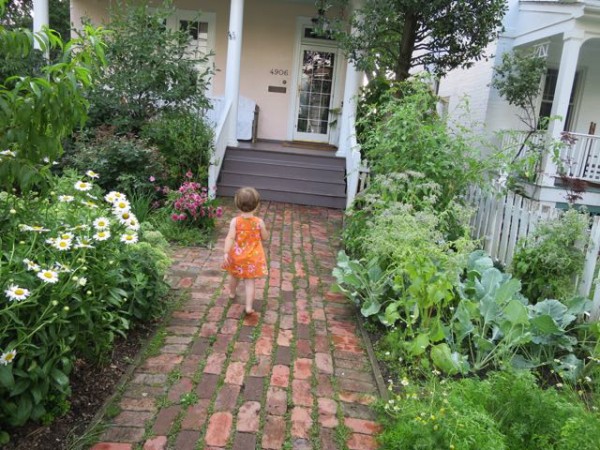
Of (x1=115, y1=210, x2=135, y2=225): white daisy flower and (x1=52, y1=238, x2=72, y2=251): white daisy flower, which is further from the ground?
(x1=115, y1=210, x2=135, y2=225): white daisy flower

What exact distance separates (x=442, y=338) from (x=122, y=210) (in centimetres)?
223

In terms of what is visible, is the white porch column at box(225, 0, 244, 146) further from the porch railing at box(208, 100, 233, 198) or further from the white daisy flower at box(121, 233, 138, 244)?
the white daisy flower at box(121, 233, 138, 244)

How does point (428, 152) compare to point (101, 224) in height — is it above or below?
above

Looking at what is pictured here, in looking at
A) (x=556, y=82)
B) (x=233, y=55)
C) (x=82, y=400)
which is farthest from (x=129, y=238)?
(x=556, y=82)

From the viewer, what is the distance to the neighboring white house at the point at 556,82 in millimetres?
7965

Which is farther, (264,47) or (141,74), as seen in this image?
(264,47)

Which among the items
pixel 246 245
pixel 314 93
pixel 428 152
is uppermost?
pixel 314 93

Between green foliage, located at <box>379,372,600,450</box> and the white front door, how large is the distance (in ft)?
30.0

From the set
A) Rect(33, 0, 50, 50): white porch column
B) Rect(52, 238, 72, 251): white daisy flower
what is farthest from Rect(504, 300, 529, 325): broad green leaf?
Rect(33, 0, 50, 50): white porch column

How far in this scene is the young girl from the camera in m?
3.86

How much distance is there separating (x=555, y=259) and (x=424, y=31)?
192 inches

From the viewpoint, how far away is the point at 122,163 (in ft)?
21.6

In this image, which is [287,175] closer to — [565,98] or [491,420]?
[565,98]

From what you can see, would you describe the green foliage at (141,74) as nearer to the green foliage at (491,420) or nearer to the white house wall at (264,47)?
the white house wall at (264,47)
